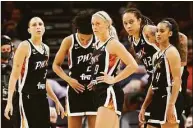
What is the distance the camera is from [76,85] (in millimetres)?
6449

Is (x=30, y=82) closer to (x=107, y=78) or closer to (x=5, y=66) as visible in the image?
(x=107, y=78)

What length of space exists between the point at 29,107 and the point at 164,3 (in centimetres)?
517

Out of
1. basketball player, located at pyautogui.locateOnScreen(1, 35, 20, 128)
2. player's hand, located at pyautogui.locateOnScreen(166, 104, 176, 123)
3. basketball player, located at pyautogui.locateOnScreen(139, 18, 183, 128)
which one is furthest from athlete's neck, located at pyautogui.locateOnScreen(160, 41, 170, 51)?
basketball player, located at pyautogui.locateOnScreen(1, 35, 20, 128)

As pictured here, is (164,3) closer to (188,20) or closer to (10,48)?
(188,20)

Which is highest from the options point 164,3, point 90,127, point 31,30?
point 164,3

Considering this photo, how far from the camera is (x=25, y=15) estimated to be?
1009cm

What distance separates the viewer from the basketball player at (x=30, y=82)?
20.8 ft

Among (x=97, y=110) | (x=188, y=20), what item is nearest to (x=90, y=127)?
(x=97, y=110)

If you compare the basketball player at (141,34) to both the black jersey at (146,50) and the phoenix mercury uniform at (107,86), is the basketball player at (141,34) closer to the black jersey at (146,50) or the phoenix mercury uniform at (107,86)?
the black jersey at (146,50)

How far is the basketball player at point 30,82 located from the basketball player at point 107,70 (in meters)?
0.66

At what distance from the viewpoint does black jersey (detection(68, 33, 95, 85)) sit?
21.4 ft

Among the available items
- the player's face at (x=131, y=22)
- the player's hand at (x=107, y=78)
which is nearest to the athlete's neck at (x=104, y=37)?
the player's hand at (x=107, y=78)

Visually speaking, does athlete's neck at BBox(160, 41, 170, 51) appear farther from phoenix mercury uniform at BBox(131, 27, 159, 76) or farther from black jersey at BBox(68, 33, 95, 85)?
black jersey at BBox(68, 33, 95, 85)

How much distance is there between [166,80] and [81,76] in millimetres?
976
